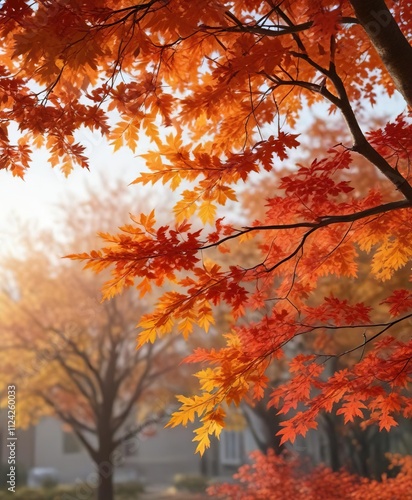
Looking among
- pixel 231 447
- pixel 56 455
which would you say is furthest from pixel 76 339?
pixel 56 455

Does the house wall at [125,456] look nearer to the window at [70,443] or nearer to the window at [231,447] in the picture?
the window at [70,443]

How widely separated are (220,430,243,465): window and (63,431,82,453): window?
748 cm

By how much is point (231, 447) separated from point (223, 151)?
814 inches

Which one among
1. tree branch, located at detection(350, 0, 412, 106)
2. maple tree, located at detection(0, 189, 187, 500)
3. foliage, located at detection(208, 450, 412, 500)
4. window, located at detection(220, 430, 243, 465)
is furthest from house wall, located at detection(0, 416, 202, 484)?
tree branch, located at detection(350, 0, 412, 106)

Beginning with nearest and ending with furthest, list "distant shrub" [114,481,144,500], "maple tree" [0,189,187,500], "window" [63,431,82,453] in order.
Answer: "maple tree" [0,189,187,500] < "distant shrub" [114,481,144,500] < "window" [63,431,82,453]

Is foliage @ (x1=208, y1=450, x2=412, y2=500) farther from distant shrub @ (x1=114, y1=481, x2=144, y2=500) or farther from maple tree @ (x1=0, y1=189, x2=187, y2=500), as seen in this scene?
distant shrub @ (x1=114, y1=481, x2=144, y2=500)

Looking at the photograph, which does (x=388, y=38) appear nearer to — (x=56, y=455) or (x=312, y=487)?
(x=312, y=487)

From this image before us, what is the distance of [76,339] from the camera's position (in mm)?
16016

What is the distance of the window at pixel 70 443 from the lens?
26.1 meters

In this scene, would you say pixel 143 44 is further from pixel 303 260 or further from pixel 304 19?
pixel 303 260

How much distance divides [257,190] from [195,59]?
933 cm

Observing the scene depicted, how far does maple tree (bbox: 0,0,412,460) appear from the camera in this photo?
3131mm

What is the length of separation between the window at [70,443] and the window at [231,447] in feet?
24.5

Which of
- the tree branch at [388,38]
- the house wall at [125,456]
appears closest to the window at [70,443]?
the house wall at [125,456]
